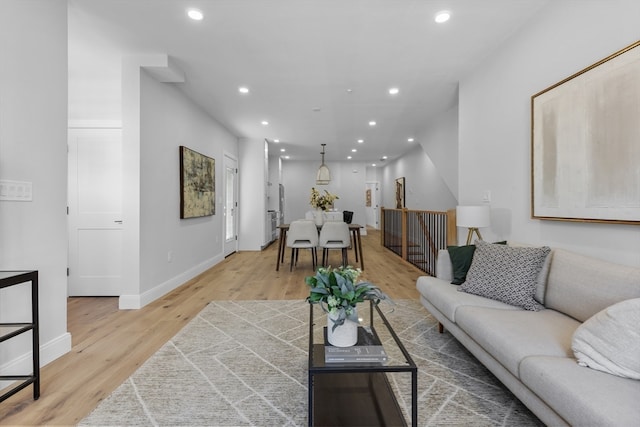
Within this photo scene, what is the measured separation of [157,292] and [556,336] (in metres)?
3.69

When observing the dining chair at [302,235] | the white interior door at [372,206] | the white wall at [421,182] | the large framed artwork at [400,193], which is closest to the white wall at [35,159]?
the dining chair at [302,235]

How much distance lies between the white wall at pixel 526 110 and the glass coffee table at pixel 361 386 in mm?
1533

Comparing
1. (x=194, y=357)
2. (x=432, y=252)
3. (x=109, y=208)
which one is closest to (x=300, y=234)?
(x=432, y=252)

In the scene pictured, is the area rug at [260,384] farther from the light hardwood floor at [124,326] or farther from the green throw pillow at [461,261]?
the green throw pillow at [461,261]

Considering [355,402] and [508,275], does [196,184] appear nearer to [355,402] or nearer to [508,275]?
[355,402]

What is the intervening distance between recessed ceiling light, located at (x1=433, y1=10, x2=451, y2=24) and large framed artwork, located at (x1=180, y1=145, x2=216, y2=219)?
10.9 ft

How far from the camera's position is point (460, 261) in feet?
8.44

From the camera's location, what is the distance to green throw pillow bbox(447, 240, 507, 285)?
99.3 inches

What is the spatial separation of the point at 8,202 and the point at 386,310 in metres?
3.00

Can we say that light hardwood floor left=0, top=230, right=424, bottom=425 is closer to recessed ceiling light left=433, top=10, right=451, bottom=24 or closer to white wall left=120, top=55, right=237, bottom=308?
white wall left=120, top=55, right=237, bottom=308

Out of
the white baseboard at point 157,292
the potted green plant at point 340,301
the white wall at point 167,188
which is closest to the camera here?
the potted green plant at point 340,301

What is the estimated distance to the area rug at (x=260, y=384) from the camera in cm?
157

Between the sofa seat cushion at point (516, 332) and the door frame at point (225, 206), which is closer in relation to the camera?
the sofa seat cushion at point (516, 332)

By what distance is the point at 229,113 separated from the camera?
5258mm
